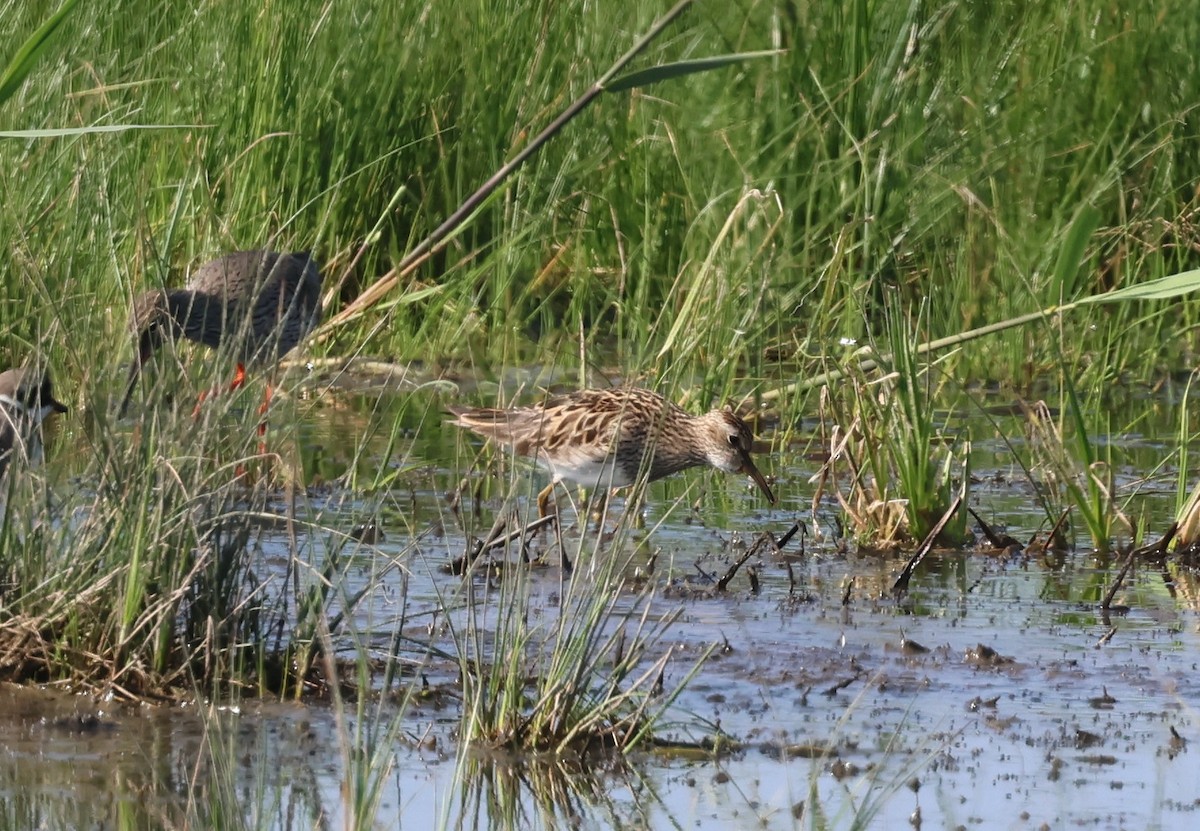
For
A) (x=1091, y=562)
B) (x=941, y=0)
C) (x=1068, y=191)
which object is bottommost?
(x=1091, y=562)

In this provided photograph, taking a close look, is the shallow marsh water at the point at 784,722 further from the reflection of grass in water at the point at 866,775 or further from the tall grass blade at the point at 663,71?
the tall grass blade at the point at 663,71

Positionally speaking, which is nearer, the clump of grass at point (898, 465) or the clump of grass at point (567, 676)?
the clump of grass at point (567, 676)

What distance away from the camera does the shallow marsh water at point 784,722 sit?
14.9 ft

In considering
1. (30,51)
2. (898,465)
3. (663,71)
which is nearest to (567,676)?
(663,71)

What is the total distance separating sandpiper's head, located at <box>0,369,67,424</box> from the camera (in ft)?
17.7

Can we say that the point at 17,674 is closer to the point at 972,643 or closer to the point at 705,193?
the point at 972,643

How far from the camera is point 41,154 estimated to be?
7.50 m

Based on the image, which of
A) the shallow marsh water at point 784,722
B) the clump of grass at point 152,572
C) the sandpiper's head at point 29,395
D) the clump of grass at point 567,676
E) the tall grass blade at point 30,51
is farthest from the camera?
the sandpiper's head at point 29,395

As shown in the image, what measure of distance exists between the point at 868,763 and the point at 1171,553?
260cm

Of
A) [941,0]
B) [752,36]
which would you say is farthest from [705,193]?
[941,0]

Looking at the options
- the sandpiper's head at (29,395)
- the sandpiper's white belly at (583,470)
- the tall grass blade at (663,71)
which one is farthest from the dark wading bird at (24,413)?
the tall grass blade at (663,71)

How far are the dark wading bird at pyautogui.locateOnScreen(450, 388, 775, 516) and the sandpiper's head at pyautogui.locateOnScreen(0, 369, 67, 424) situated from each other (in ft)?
5.27

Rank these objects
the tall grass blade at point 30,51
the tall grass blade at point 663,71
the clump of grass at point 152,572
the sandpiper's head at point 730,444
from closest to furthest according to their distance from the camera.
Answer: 1. the tall grass blade at point 663,71
2. the tall grass blade at point 30,51
3. the clump of grass at point 152,572
4. the sandpiper's head at point 730,444

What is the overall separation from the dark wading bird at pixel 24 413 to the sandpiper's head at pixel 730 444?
2.42 m
